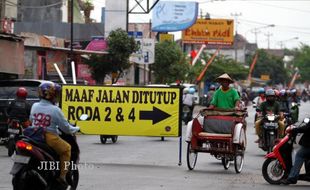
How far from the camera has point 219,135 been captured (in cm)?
1577

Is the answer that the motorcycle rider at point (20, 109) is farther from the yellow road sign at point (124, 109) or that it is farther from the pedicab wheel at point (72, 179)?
the pedicab wheel at point (72, 179)

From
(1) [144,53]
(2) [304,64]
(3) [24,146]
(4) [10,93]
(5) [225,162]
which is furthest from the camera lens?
(2) [304,64]

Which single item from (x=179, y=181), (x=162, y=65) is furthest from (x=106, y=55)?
(x=179, y=181)

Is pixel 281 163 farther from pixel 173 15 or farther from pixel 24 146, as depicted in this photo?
pixel 173 15

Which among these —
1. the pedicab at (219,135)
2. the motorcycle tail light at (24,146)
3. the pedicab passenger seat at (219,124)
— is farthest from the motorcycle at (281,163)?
the motorcycle tail light at (24,146)

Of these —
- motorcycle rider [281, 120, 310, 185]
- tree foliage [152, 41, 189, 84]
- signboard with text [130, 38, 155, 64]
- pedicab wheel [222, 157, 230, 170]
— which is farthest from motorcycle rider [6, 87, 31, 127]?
tree foliage [152, 41, 189, 84]

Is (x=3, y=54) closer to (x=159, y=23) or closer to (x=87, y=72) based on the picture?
(x=87, y=72)

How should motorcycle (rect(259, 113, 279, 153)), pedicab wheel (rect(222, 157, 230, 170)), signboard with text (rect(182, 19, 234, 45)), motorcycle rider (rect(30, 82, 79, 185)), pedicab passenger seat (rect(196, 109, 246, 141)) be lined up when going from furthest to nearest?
signboard with text (rect(182, 19, 234, 45)), motorcycle (rect(259, 113, 279, 153)), pedicab wheel (rect(222, 157, 230, 170)), pedicab passenger seat (rect(196, 109, 246, 141)), motorcycle rider (rect(30, 82, 79, 185))

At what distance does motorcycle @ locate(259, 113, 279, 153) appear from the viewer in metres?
19.4

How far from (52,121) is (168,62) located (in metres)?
49.0

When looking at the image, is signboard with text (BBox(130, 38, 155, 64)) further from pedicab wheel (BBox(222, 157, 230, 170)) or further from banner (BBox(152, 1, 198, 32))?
pedicab wheel (BBox(222, 157, 230, 170))

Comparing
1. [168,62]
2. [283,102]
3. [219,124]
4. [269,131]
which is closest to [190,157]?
[219,124]

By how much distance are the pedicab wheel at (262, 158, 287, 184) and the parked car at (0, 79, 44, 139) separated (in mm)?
8862

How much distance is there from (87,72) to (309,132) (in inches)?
1322
